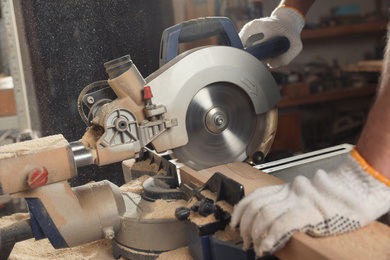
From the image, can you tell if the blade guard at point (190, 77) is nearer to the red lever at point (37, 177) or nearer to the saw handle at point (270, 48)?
the saw handle at point (270, 48)

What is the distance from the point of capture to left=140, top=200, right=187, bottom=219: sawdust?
3.74ft

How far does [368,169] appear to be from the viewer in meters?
0.82

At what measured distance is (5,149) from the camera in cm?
109

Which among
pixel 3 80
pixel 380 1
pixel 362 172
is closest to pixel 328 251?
pixel 362 172

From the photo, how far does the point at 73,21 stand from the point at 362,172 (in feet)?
5.19

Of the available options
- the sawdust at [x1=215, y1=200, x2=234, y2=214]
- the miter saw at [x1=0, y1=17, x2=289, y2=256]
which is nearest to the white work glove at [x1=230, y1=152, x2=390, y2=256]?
the sawdust at [x1=215, y1=200, x2=234, y2=214]

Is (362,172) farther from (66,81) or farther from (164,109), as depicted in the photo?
(66,81)

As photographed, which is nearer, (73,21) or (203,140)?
(203,140)

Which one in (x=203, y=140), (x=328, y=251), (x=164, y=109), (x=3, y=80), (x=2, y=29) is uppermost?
(x=2, y=29)

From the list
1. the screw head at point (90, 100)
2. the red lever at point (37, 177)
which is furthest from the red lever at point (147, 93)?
the red lever at point (37, 177)

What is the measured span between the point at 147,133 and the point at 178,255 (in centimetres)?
38

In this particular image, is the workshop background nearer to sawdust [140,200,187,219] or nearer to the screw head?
the screw head

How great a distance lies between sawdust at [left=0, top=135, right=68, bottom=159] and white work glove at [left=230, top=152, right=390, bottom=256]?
0.56 meters

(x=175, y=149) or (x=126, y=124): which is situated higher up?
(x=126, y=124)
